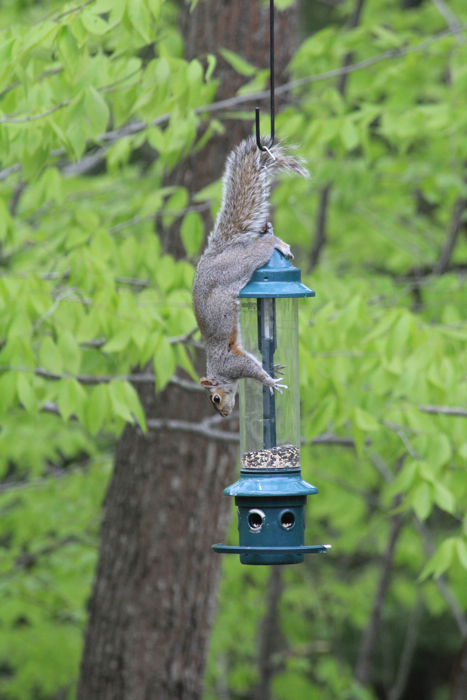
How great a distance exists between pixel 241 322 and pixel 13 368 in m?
0.81

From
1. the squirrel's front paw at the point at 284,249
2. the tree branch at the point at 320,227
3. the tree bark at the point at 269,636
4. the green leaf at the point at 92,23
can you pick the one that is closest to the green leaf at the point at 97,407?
the squirrel's front paw at the point at 284,249

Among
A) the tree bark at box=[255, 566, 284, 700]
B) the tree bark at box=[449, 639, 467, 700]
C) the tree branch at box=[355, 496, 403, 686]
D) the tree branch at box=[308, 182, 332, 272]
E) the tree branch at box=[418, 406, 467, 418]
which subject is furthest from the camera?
the tree bark at box=[255, 566, 284, 700]

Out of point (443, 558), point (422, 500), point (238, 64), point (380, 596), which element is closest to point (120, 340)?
point (422, 500)

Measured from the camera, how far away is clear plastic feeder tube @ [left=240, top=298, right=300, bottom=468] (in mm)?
2604

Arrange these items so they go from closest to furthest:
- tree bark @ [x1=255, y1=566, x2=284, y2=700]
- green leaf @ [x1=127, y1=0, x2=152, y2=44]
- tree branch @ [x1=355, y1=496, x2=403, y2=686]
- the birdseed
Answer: green leaf @ [x1=127, y1=0, x2=152, y2=44], the birdseed, tree branch @ [x1=355, y1=496, x2=403, y2=686], tree bark @ [x1=255, y1=566, x2=284, y2=700]

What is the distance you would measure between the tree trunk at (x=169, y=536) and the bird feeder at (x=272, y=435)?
153 cm

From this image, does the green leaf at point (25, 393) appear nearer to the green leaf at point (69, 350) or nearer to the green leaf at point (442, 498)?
the green leaf at point (69, 350)

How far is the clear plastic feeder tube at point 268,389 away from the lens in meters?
2.60

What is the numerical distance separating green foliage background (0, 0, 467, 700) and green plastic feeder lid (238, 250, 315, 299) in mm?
557

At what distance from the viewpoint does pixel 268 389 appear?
2.66 meters

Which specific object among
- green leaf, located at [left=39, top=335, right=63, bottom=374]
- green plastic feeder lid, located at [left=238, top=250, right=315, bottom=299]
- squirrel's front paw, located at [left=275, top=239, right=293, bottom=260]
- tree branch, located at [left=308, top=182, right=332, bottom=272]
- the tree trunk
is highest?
tree branch, located at [left=308, top=182, right=332, bottom=272]

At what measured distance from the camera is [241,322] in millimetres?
2738

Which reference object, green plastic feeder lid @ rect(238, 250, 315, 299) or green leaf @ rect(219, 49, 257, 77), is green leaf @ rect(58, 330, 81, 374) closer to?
green plastic feeder lid @ rect(238, 250, 315, 299)

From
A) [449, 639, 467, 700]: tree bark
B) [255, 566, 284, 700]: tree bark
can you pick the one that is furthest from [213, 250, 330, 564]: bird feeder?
[255, 566, 284, 700]: tree bark
